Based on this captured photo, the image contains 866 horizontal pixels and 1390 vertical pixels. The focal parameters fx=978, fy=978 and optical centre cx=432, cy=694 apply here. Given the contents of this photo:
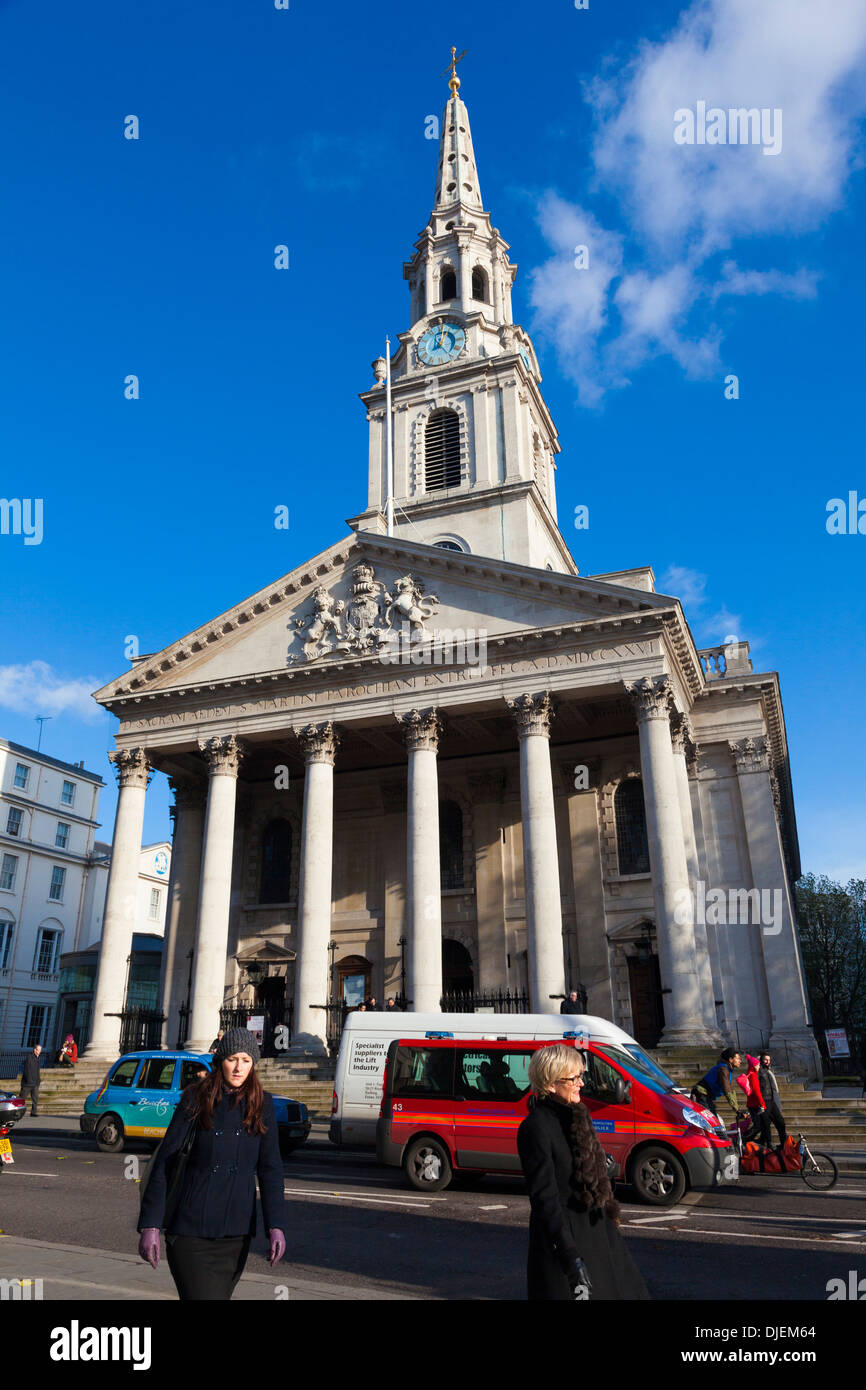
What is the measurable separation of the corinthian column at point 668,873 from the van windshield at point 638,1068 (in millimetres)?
10219

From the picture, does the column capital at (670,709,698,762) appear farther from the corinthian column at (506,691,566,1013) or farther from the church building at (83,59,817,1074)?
the corinthian column at (506,691,566,1013)

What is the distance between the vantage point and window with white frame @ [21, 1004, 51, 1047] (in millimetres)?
49750

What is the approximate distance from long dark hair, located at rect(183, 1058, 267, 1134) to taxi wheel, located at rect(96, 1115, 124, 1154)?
15834 millimetres

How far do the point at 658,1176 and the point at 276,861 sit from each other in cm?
2501

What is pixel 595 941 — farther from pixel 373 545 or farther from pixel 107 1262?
pixel 107 1262

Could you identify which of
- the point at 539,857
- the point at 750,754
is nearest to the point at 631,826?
the point at 750,754

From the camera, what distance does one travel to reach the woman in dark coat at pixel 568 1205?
4297mm

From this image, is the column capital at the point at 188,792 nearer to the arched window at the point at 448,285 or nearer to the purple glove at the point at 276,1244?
the arched window at the point at 448,285

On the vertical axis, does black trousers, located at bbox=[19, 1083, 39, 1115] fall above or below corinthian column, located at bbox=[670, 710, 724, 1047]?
below

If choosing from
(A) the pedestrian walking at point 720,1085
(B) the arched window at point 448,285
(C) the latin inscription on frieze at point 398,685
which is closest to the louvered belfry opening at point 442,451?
(B) the arched window at point 448,285

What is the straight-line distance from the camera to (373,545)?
31.0 m

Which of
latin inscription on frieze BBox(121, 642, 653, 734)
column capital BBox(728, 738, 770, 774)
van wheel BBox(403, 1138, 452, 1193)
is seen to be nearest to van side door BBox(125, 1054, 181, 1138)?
van wheel BBox(403, 1138, 452, 1193)

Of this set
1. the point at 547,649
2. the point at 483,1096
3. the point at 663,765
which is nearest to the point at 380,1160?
the point at 483,1096
